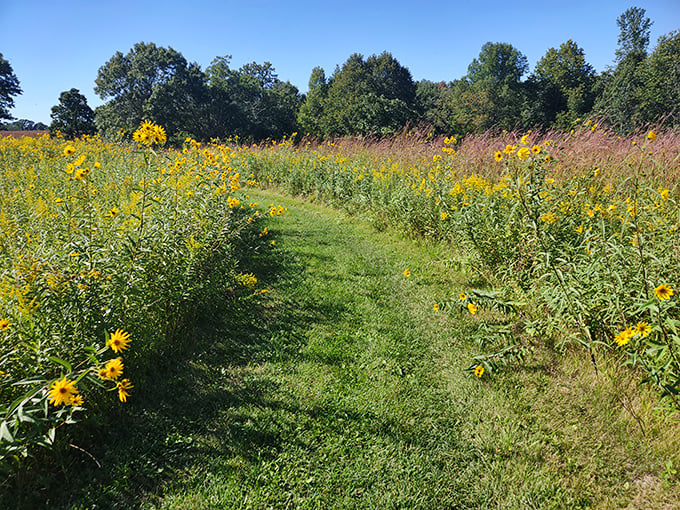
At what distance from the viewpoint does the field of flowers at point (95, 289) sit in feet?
4.24

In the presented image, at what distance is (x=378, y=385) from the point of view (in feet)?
7.30

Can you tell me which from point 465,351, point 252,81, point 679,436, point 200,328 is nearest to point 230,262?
point 200,328

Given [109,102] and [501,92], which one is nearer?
[109,102]

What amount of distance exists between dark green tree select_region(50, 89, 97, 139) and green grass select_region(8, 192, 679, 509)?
25313mm

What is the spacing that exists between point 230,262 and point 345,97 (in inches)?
1117

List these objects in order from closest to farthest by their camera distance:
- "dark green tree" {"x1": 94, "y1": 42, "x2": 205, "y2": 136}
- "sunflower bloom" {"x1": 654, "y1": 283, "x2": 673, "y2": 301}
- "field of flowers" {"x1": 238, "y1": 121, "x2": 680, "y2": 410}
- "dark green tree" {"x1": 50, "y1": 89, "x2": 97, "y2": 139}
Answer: "sunflower bloom" {"x1": 654, "y1": 283, "x2": 673, "y2": 301}, "field of flowers" {"x1": 238, "y1": 121, "x2": 680, "y2": 410}, "dark green tree" {"x1": 50, "y1": 89, "x2": 97, "y2": 139}, "dark green tree" {"x1": 94, "y1": 42, "x2": 205, "y2": 136}

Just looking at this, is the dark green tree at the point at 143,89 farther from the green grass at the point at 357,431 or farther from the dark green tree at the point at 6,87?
the green grass at the point at 357,431

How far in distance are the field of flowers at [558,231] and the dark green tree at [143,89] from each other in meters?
25.1

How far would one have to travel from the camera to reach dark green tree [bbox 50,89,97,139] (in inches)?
832

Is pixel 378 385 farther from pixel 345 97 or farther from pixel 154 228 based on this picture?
pixel 345 97

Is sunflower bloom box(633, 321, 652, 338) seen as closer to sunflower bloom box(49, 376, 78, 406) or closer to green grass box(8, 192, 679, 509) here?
green grass box(8, 192, 679, 509)

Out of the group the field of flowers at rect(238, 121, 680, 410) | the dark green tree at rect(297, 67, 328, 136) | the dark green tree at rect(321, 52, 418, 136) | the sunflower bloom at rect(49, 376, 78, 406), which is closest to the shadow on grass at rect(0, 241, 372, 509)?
the sunflower bloom at rect(49, 376, 78, 406)

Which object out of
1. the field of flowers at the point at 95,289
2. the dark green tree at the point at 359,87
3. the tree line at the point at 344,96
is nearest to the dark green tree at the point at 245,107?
the tree line at the point at 344,96

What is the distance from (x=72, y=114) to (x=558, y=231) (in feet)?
96.4
